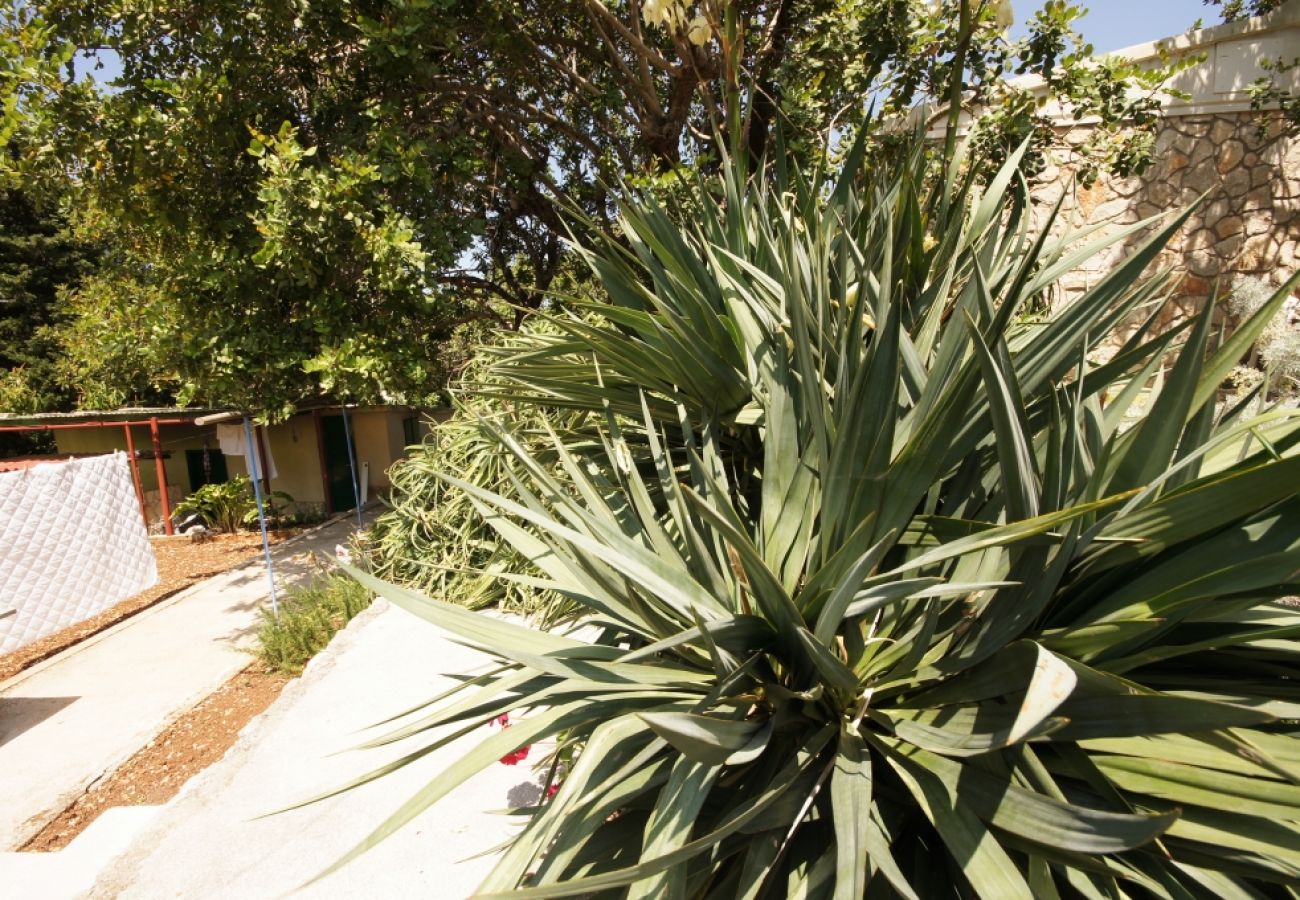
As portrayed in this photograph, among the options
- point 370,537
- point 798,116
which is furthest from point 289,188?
point 798,116

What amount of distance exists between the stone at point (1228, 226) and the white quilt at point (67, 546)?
1298 cm

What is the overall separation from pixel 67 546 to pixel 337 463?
6.47m

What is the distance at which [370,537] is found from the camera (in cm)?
693

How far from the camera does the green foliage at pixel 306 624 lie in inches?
218

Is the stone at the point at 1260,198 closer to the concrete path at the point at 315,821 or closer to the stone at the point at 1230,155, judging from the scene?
the stone at the point at 1230,155

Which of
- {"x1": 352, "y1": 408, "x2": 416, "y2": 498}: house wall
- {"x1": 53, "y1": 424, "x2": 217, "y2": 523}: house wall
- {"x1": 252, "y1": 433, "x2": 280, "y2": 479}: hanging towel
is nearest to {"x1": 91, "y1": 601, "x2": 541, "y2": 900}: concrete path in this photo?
{"x1": 252, "y1": 433, "x2": 280, "y2": 479}: hanging towel

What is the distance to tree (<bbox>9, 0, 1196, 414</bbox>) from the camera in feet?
17.0

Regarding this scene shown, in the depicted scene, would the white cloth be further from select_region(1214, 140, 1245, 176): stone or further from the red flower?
select_region(1214, 140, 1245, 176): stone

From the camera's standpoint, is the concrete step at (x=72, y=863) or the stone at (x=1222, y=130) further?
the stone at (x=1222, y=130)

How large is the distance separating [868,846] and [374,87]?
8102mm

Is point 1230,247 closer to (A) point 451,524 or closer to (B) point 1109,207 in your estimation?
(B) point 1109,207

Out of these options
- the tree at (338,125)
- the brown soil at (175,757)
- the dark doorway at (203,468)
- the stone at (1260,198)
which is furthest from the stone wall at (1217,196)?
the dark doorway at (203,468)

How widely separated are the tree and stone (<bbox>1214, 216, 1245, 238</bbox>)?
3.41 m

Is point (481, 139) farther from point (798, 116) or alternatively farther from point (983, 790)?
point (983, 790)
